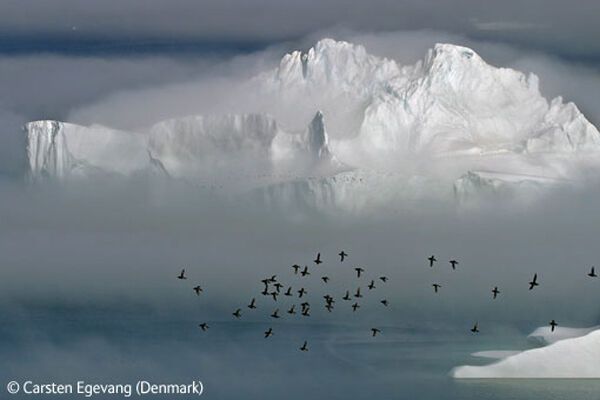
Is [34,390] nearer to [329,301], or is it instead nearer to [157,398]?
[157,398]

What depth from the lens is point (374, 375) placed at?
19950 centimetres

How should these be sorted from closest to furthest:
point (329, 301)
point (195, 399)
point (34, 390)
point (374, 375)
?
1. point (329, 301)
2. point (195, 399)
3. point (34, 390)
4. point (374, 375)

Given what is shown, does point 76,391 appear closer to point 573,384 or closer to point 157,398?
point 157,398

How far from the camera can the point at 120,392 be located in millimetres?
180750

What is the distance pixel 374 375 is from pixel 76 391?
3559 cm

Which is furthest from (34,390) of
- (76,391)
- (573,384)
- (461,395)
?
(573,384)

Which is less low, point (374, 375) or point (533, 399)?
point (374, 375)

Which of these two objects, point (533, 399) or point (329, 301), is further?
point (533, 399)

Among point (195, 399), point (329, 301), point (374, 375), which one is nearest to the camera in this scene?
point (329, 301)

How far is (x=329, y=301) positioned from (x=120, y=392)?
1876 inches

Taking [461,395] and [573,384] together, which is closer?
[461,395]

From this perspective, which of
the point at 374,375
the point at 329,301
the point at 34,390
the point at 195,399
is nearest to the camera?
the point at 329,301

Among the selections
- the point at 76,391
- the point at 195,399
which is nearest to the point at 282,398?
the point at 195,399

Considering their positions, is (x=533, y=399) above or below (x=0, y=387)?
below
